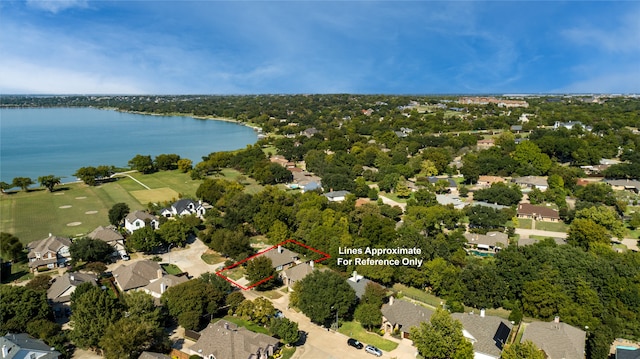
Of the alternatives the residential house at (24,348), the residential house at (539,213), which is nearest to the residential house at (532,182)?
the residential house at (539,213)

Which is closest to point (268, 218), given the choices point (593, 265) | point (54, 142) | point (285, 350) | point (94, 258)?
point (94, 258)

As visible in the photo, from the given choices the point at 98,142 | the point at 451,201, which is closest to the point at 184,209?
the point at 451,201

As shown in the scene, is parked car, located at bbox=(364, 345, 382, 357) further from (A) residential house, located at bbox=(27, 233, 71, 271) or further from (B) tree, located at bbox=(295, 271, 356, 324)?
(A) residential house, located at bbox=(27, 233, 71, 271)

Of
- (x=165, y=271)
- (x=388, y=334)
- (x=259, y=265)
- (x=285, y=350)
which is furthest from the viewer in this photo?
(x=165, y=271)

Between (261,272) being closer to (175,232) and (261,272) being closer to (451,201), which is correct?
(175,232)

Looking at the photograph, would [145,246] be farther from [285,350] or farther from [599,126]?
[599,126]
